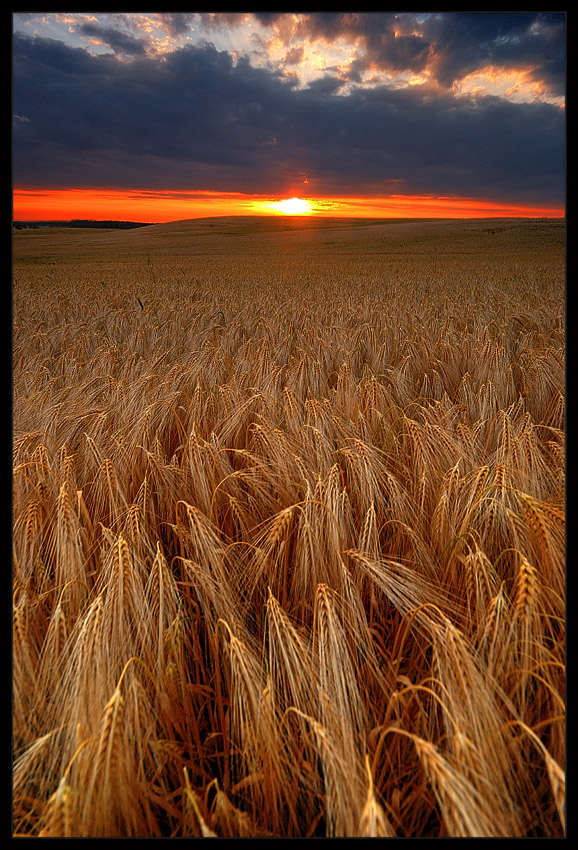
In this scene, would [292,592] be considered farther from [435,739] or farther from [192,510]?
[435,739]

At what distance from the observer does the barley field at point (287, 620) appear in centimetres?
90

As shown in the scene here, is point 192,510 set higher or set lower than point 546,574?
higher

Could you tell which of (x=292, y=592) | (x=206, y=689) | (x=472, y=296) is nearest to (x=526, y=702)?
(x=292, y=592)

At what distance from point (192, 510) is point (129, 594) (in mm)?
333

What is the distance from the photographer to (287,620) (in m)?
1.05

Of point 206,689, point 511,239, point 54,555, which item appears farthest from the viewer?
point 511,239

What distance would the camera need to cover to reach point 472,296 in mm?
8109

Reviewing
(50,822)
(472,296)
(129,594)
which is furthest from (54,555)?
(472,296)

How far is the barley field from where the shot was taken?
896mm

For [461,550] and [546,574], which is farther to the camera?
[461,550]

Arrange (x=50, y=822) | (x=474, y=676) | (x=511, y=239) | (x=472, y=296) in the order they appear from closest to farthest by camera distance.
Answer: (x=50, y=822) → (x=474, y=676) → (x=472, y=296) → (x=511, y=239)

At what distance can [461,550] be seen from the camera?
1.46 metres

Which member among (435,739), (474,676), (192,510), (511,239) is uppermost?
(511,239)

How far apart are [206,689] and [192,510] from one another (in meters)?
0.50
